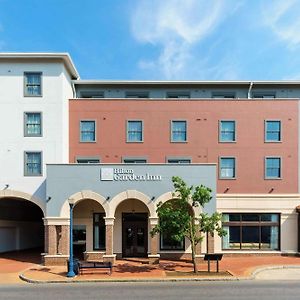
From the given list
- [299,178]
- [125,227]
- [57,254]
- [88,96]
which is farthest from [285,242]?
[88,96]

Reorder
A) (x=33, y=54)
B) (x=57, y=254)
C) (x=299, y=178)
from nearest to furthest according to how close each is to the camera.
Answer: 1. (x=57, y=254)
2. (x=33, y=54)
3. (x=299, y=178)

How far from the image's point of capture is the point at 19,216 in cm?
2984

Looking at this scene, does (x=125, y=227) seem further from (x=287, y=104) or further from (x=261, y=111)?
(x=287, y=104)

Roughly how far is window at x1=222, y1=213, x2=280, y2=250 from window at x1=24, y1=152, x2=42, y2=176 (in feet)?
46.4

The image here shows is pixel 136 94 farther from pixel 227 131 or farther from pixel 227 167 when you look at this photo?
pixel 227 167

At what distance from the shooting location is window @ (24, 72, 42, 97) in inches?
974

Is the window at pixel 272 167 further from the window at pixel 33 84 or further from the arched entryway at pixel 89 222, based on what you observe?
the window at pixel 33 84

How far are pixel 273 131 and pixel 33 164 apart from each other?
60.3ft

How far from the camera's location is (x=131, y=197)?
22141mm

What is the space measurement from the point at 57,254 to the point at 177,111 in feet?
44.5

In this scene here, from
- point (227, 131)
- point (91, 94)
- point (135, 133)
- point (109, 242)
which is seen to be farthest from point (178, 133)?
point (109, 242)

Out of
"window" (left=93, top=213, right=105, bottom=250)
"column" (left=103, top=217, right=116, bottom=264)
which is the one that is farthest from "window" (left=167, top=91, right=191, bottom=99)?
"column" (left=103, top=217, right=116, bottom=264)

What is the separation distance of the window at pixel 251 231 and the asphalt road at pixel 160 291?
28.0ft

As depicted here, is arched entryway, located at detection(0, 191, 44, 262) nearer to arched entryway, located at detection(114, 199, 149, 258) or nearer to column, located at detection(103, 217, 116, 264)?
arched entryway, located at detection(114, 199, 149, 258)
